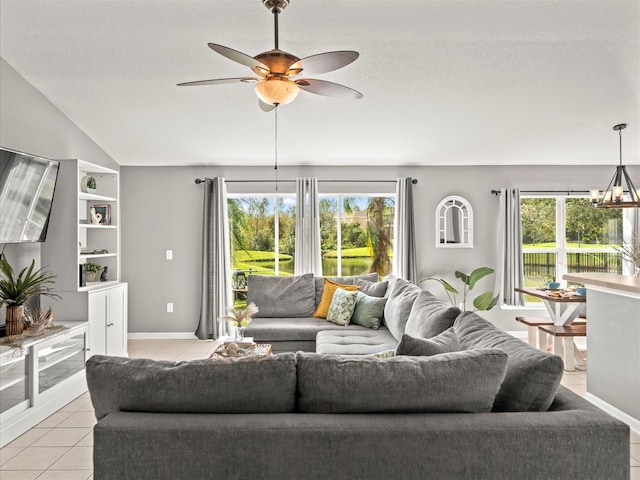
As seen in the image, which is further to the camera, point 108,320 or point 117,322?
point 117,322

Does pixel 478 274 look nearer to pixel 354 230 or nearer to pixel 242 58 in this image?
pixel 354 230

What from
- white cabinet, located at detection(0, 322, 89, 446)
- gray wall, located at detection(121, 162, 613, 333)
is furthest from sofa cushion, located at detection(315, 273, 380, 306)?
white cabinet, located at detection(0, 322, 89, 446)

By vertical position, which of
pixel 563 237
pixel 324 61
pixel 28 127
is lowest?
pixel 563 237

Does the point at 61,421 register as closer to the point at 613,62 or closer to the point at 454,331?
the point at 454,331

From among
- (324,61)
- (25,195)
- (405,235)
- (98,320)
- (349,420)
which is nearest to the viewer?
(349,420)

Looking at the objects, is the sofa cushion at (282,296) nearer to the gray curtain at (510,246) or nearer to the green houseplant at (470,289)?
the green houseplant at (470,289)

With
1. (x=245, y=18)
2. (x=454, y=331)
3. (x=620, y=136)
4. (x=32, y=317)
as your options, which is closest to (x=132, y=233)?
(x=32, y=317)

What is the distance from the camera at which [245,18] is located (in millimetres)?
3365

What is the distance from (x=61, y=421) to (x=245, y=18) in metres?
3.26

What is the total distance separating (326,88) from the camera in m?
2.82

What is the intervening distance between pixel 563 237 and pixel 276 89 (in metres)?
5.33

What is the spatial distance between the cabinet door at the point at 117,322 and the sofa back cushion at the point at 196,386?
3.58 meters

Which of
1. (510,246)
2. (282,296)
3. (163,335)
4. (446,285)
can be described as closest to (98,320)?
(163,335)

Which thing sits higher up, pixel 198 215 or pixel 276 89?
pixel 276 89
